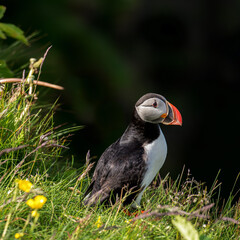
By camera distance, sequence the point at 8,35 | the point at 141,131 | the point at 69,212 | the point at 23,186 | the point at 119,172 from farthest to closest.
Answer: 1. the point at 8,35
2. the point at 141,131
3. the point at 119,172
4. the point at 69,212
5. the point at 23,186

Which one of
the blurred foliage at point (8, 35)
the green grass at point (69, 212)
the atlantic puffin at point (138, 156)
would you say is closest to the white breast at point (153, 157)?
the atlantic puffin at point (138, 156)

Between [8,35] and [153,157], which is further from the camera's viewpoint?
[8,35]

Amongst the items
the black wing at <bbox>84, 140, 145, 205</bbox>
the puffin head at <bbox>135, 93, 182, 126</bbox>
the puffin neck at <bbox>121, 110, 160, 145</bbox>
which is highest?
the puffin head at <bbox>135, 93, 182, 126</bbox>

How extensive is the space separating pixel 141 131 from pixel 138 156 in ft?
0.74

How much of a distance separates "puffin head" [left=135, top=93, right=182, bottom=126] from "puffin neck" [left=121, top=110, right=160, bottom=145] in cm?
4

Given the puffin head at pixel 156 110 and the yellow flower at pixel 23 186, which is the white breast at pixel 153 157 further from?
the yellow flower at pixel 23 186

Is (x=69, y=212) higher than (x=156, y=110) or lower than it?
lower

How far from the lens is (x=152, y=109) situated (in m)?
3.63

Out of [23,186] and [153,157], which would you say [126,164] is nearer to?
[153,157]

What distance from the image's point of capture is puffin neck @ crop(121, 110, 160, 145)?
3744 mm

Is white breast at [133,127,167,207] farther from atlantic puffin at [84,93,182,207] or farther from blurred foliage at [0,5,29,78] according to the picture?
blurred foliage at [0,5,29,78]

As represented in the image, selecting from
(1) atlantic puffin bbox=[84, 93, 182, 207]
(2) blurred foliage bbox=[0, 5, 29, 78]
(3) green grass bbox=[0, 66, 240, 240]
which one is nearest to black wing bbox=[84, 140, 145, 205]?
(1) atlantic puffin bbox=[84, 93, 182, 207]

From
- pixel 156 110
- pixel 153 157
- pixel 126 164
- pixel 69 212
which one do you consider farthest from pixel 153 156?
pixel 69 212

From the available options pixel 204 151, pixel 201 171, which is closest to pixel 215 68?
pixel 204 151
